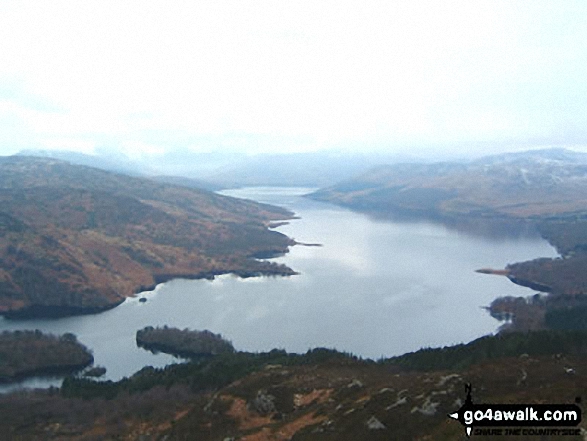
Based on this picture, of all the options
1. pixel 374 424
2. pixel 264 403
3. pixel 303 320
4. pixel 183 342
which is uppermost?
pixel 374 424

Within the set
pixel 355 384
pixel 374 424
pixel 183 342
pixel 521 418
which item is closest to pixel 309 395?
pixel 355 384

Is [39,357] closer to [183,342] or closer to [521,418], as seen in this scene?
[183,342]

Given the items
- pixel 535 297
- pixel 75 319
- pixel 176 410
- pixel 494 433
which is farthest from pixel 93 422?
pixel 535 297

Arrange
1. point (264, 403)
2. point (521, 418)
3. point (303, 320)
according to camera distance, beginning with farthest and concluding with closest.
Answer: point (303, 320) < point (264, 403) < point (521, 418)

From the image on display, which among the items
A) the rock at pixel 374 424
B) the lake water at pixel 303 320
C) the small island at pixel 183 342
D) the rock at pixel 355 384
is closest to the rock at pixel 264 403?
the rock at pixel 355 384

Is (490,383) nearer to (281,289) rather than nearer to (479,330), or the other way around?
(479,330)

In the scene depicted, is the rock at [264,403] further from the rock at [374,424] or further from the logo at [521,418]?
the logo at [521,418]
